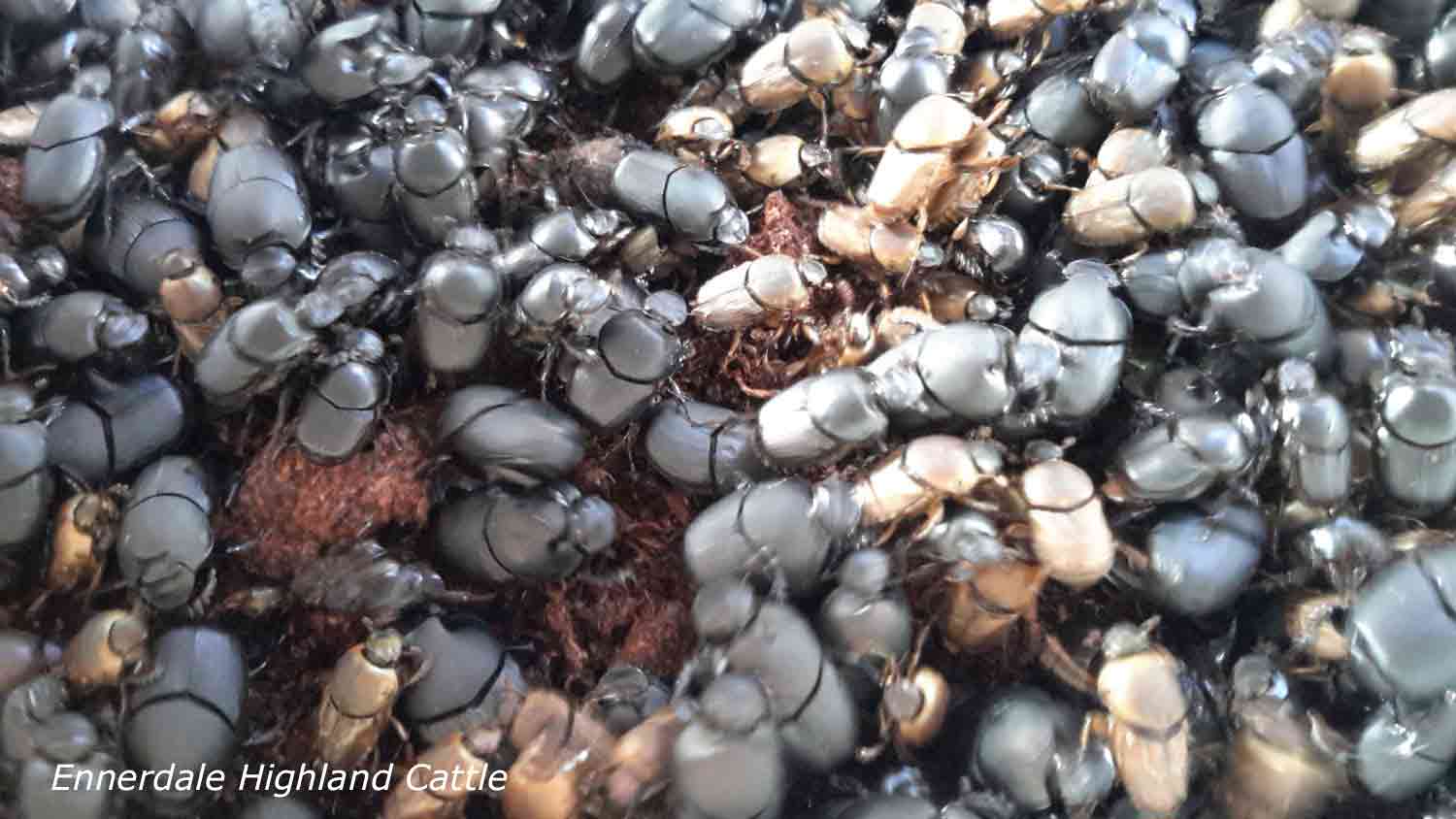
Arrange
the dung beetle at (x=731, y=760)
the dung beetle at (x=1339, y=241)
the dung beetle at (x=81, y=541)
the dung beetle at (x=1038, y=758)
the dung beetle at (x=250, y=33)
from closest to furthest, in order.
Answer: the dung beetle at (x=731, y=760), the dung beetle at (x=1038, y=758), the dung beetle at (x=81, y=541), the dung beetle at (x=1339, y=241), the dung beetle at (x=250, y=33)

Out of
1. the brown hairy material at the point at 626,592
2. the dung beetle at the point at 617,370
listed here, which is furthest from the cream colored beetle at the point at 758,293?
the brown hairy material at the point at 626,592

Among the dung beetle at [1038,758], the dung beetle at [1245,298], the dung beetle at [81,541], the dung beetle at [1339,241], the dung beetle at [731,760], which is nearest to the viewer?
the dung beetle at [731,760]

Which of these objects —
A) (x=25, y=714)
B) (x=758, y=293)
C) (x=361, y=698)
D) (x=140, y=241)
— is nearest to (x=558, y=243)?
(x=758, y=293)

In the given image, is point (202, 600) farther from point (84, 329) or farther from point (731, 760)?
point (731, 760)

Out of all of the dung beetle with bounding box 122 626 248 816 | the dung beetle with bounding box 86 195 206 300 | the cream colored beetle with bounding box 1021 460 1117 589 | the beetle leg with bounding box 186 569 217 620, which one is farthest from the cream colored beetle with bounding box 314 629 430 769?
the cream colored beetle with bounding box 1021 460 1117 589

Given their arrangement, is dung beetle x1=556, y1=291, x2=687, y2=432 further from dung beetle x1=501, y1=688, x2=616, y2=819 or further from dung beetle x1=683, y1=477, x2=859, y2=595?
dung beetle x1=501, y1=688, x2=616, y2=819

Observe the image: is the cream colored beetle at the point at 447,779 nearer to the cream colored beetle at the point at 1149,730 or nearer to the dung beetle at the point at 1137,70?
the cream colored beetle at the point at 1149,730
